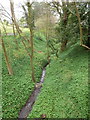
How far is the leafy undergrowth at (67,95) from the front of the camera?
7084 millimetres

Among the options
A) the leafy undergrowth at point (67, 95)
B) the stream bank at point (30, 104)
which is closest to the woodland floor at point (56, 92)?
the leafy undergrowth at point (67, 95)

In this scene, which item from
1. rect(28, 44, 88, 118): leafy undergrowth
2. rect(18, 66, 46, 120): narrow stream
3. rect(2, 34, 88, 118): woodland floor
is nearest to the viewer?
rect(28, 44, 88, 118): leafy undergrowth

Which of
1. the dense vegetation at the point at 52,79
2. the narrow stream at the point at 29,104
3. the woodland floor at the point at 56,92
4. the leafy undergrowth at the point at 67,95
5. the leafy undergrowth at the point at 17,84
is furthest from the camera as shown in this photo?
the leafy undergrowth at the point at 17,84

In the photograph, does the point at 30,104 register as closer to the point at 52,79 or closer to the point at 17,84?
the point at 17,84

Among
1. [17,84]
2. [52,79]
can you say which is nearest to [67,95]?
[52,79]

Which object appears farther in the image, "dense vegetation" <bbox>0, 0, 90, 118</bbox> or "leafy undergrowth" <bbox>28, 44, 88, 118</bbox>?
"dense vegetation" <bbox>0, 0, 90, 118</bbox>

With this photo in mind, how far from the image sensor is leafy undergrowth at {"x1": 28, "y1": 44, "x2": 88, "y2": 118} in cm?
708

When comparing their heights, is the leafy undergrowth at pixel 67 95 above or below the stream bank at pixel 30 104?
above

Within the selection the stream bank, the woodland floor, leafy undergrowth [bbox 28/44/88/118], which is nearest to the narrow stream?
the stream bank

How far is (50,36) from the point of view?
15164mm

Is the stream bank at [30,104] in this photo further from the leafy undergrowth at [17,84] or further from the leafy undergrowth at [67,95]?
the leafy undergrowth at [67,95]

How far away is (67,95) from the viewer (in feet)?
27.0

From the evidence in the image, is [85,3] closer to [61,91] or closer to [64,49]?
[64,49]

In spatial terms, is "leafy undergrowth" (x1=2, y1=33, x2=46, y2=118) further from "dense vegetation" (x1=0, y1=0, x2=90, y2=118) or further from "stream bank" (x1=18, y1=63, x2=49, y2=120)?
"stream bank" (x1=18, y1=63, x2=49, y2=120)
